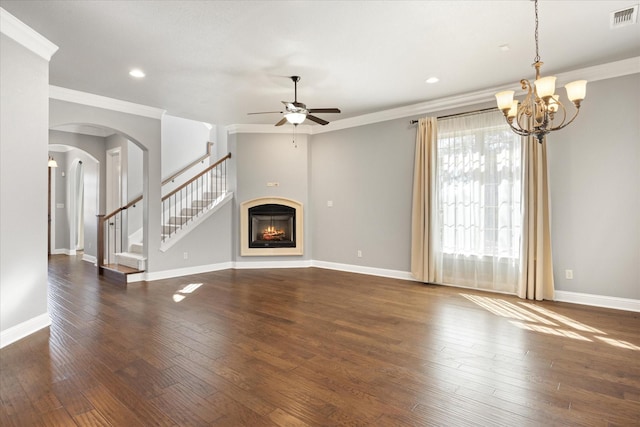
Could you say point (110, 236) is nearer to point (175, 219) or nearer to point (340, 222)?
point (175, 219)

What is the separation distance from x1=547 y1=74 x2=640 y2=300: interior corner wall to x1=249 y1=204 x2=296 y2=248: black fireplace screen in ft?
15.1

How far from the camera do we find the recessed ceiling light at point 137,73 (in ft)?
13.7

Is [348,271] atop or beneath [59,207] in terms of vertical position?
beneath

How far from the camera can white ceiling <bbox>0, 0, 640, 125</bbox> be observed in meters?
2.95

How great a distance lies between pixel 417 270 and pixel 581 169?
2652 millimetres

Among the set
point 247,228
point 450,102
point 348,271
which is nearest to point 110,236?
point 247,228

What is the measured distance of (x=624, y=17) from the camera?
10.2 feet

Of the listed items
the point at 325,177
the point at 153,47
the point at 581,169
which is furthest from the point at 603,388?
→ the point at 325,177

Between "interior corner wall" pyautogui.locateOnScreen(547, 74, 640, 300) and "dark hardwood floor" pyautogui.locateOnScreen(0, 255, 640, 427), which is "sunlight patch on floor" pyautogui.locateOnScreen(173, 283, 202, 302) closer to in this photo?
"dark hardwood floor" pyautogui.locateOnScreen(0, 255, 640, 427)

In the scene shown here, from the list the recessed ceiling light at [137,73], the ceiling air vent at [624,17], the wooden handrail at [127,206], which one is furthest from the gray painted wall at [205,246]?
the ceiling air vent at [624,17]

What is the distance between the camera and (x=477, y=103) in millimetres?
5148

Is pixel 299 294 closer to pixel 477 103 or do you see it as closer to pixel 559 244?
pixel 559 244

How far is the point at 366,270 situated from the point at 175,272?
3536 millimetres

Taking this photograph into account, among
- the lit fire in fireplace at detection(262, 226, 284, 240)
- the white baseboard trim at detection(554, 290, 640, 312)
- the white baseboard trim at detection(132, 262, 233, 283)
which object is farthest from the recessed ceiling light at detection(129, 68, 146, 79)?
the white baseboard trim at detection(554, 290, 640, 312)
